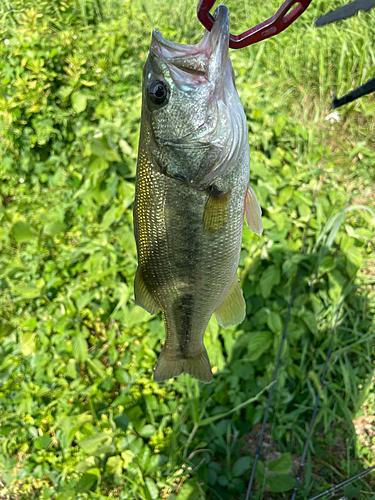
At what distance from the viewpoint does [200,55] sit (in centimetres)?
104

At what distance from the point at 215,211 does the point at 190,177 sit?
0.44ft

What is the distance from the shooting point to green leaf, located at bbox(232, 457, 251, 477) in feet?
7.64

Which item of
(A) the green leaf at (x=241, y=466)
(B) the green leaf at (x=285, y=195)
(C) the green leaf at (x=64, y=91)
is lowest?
(A) the green leaf at (x=241, y=466)

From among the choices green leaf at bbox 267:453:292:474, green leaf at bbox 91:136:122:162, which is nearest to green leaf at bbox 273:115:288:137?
green leaf at bbox 91:136:122:162

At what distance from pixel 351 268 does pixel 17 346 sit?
2.53 meters

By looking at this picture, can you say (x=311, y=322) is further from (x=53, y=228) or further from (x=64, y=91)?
(x=64, y=91)

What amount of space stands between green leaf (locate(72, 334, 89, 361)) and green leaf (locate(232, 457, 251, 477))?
48.4 inches

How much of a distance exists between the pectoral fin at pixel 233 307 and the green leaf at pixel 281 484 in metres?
1.37

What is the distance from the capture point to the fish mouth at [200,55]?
0.97 m

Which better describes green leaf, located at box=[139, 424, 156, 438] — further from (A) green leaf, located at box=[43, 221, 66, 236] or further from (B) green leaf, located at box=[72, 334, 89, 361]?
(A) green leaf, located at box=[43, 221, 66, 236]

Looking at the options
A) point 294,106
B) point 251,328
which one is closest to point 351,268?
point 251,328

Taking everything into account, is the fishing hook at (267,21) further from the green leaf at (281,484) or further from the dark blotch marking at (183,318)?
the green leaf at (281,484)

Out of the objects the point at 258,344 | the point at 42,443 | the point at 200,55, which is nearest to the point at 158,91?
the point at 200,55

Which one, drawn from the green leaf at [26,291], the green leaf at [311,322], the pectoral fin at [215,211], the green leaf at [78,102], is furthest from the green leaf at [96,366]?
the green leaf at [78,102]
